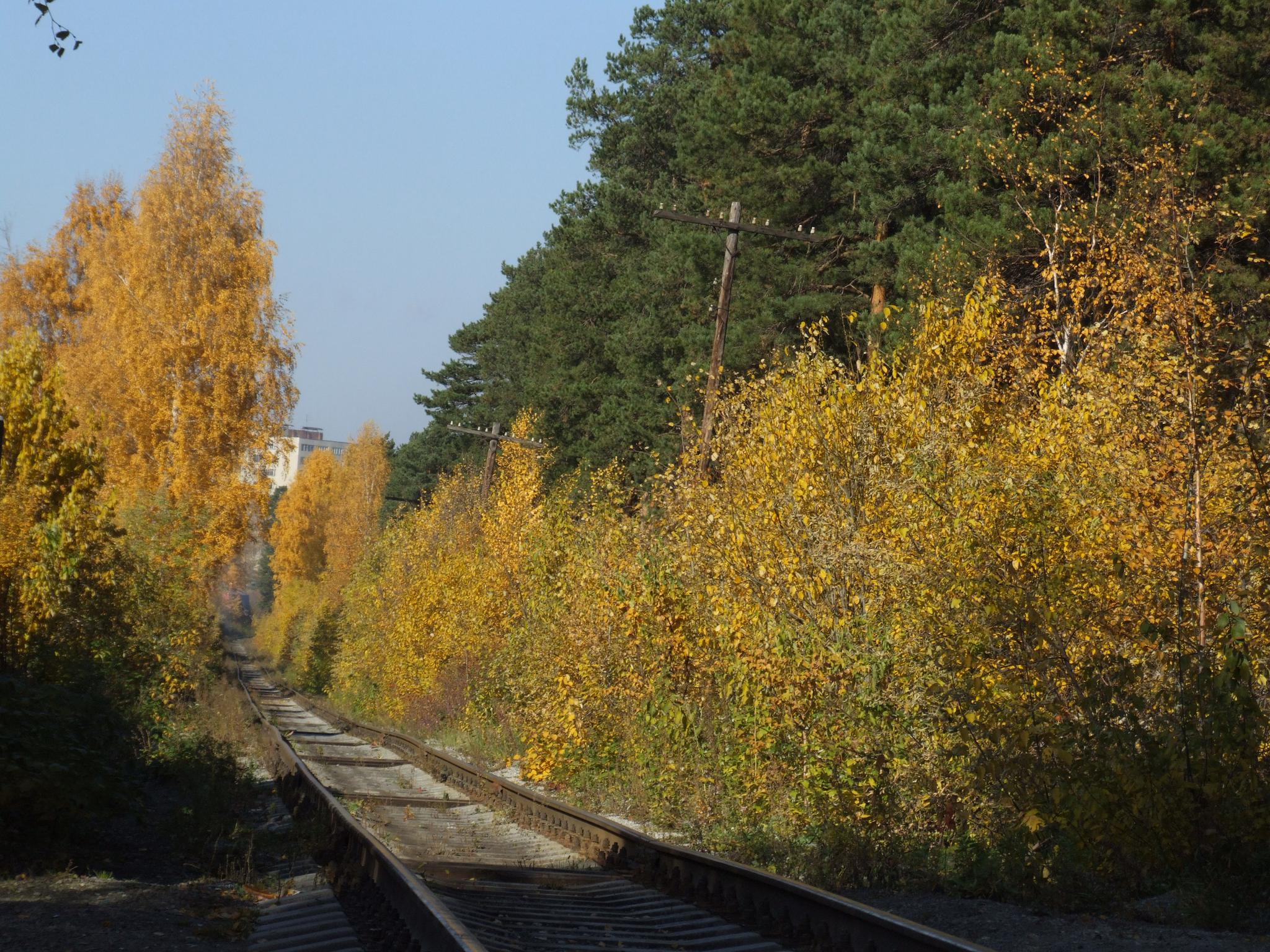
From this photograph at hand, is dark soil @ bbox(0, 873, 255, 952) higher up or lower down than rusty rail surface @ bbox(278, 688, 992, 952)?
lower down

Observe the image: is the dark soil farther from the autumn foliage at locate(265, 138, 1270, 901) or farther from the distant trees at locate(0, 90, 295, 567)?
the distant trees at locate(0, 90, 295, 567)

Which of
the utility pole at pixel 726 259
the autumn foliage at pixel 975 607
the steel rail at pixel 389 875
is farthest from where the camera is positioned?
the utility pole at pixel 726 259

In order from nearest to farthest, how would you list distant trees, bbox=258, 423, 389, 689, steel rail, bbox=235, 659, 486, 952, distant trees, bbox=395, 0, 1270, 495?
steel rail, bbox=235, 659, 486, 952
distant trees, bbox=395, 0, 1270, 495
distant trees, bbox=258, 423, 389, 689

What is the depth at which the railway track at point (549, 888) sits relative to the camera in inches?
291

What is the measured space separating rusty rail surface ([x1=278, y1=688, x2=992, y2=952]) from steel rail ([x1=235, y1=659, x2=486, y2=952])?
45 centimetres

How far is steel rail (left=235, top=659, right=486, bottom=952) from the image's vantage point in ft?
22.9

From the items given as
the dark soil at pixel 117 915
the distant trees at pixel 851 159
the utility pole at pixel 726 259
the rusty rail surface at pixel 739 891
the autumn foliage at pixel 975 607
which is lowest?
the dark soil at pixel 117 915

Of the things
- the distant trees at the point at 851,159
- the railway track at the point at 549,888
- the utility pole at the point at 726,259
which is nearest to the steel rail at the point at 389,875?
the railway track at the point at 549,888

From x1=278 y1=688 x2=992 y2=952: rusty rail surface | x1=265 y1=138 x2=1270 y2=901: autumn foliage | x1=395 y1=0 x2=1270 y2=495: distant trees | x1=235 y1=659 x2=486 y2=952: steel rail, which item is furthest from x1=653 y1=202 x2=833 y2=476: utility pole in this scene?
x1=235 y1=659 x2=486 y2=952: steel rail

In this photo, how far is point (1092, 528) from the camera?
11.0 m

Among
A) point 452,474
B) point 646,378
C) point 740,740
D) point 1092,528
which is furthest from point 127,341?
point 452,474

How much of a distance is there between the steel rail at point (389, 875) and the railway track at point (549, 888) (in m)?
0.02

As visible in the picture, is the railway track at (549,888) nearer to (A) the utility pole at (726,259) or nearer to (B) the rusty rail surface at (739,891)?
(B) the rusty rail surface at (739,891)

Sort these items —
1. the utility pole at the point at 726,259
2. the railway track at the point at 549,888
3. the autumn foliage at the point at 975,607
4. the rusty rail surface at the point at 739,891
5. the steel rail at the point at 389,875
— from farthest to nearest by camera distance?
the utility pole at the point at 726,259 < the autumn foliage at the point at 975,607 < the railway track at the point at 549,888 < the steel rail at the point at 389,875 < the rusty rail surface at the point at 739,891
